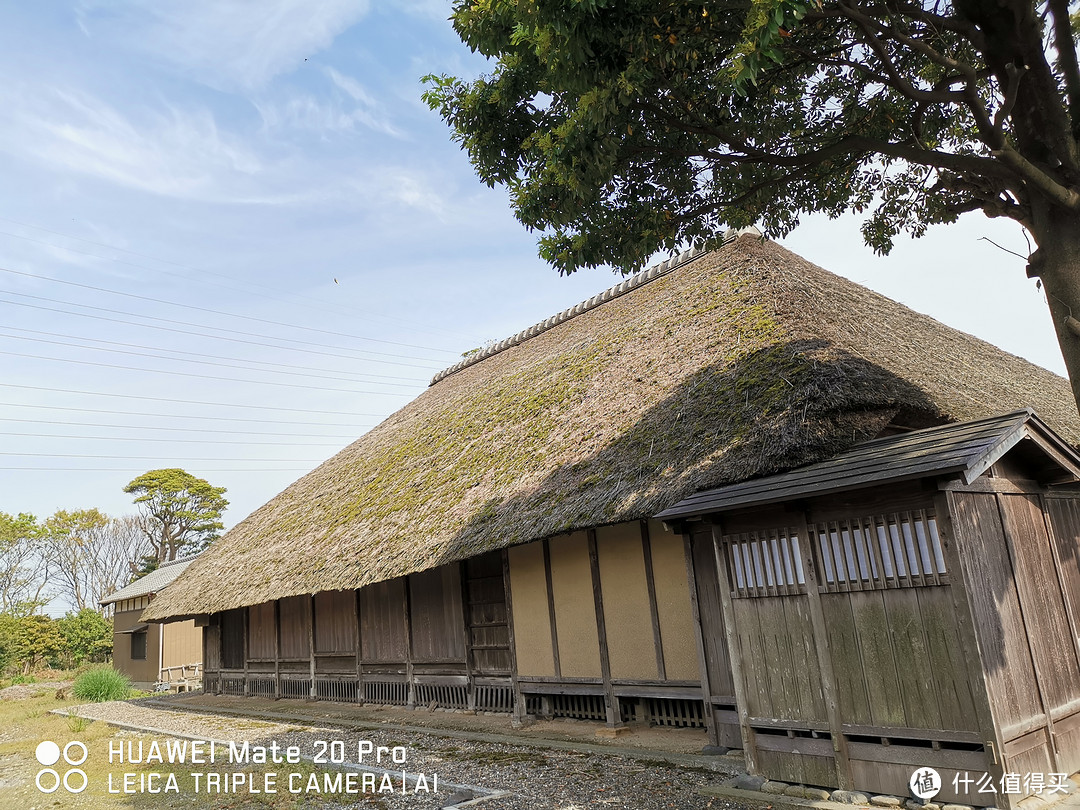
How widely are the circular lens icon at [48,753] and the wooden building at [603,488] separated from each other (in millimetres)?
→ 3583

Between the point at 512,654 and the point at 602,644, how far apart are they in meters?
1.63

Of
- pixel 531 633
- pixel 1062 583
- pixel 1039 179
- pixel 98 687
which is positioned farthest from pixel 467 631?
pixel 98 687

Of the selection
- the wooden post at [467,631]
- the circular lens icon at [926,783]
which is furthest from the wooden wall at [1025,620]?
the wooden post at [467,631]

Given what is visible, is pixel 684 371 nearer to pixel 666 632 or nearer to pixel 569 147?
pixel 666 632

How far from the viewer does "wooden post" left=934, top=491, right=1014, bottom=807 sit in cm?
448

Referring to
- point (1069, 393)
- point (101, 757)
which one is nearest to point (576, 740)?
point (101, 757)

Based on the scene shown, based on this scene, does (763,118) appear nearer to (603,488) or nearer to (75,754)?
(603,488)

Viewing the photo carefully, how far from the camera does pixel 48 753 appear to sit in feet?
30.7

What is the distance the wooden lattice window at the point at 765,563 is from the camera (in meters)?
5.52

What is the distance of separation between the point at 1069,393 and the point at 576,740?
1143cm

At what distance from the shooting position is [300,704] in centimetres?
1362

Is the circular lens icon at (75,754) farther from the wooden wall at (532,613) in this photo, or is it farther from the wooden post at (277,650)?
the wooden wall at (532,613)

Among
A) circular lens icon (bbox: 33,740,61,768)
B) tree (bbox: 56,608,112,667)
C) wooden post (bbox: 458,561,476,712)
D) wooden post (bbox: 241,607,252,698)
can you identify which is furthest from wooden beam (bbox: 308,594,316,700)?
tree (bbox: 56,608,112,667)

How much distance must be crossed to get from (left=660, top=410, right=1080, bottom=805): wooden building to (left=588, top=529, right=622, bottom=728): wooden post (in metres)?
2.55
